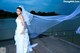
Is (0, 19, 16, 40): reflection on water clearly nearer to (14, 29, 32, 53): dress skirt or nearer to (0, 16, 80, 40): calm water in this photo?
(0, 16, 80, 40): calm water

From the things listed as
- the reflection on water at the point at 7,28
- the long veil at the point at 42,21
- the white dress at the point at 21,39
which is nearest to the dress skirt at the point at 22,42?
the white dress at the point at 21,39

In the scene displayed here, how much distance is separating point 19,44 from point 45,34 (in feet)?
12.9

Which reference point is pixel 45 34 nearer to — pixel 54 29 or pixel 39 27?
pixel 54 29

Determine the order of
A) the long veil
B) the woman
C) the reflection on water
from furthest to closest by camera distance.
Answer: the reflection on water → the long veil → the woman

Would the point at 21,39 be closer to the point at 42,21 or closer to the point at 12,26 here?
the point at 42,21

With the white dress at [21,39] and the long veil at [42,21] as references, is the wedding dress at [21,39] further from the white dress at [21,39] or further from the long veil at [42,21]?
the long veil at [42,21]

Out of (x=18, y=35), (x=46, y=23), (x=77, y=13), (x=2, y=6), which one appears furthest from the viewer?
(x=2, y=6)

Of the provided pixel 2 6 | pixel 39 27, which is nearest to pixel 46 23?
pixel 39 27

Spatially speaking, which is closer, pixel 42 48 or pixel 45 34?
pixel 42 48

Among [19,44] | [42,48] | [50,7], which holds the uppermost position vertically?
[50,7]

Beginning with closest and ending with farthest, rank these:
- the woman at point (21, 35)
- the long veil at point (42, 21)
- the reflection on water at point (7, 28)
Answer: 1. the woman at point (21, 35)
2. the long veil at point (42, 21)
3. the reflection on water at point (7, 28)

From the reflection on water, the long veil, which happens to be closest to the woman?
the long veil

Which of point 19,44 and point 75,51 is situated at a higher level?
point 19,44

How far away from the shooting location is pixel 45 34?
10.6 meters
